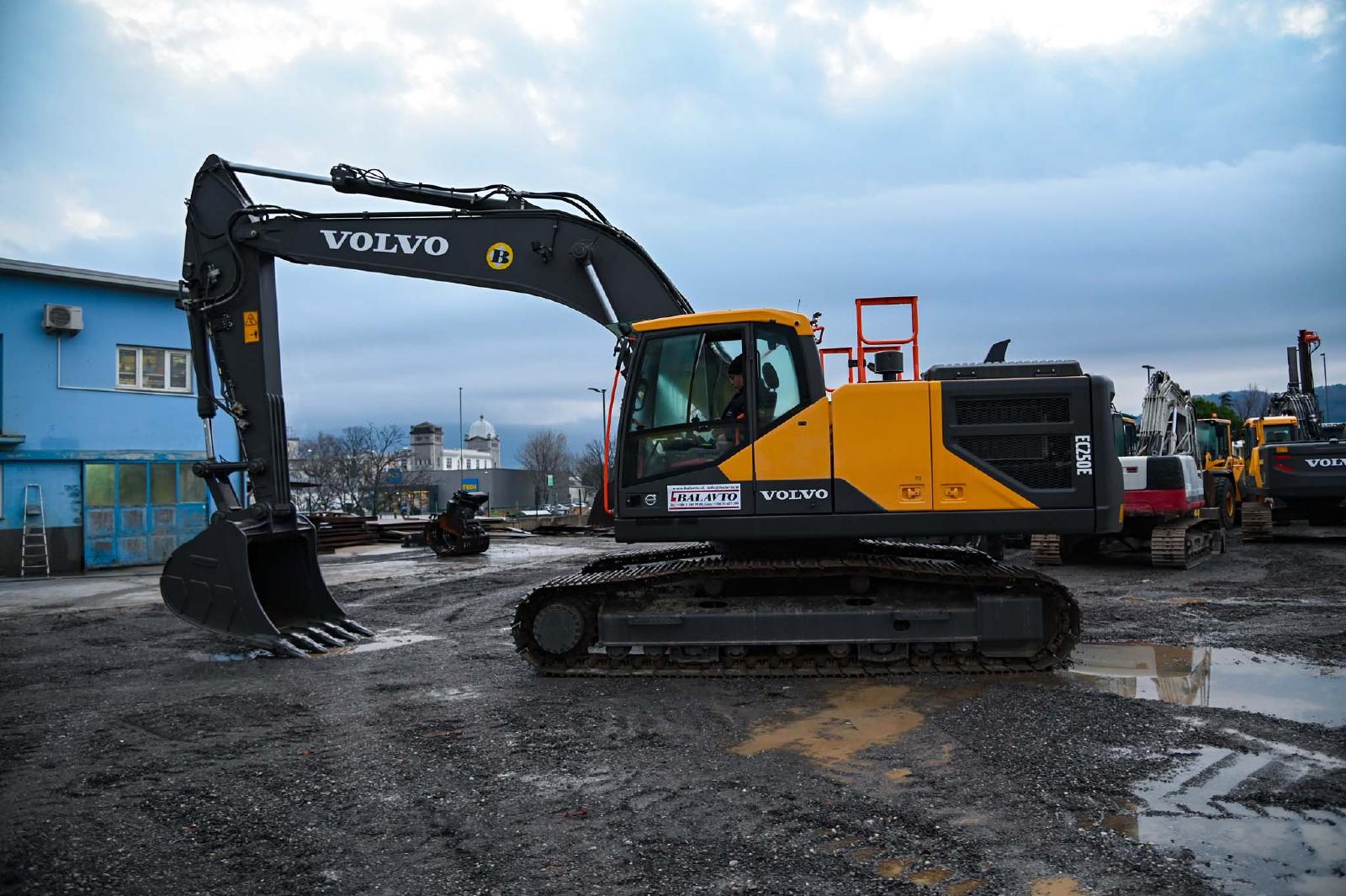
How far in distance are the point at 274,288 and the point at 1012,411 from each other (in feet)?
24.0

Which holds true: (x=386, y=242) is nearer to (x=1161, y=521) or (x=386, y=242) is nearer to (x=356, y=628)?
Answer: (x=356, y=628)

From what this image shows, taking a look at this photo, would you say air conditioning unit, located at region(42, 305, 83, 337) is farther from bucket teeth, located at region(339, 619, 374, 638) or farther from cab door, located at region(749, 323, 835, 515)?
cab door, located at region(749, 323, 835, 515)

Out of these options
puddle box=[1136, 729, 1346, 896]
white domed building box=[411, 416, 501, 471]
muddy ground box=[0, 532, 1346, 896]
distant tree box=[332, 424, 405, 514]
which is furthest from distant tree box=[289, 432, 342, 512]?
puddle box=[1136, 729, 1346, 896]

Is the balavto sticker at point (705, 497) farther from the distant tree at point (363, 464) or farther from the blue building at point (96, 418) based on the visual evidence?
the distant tree at point (363, 464)

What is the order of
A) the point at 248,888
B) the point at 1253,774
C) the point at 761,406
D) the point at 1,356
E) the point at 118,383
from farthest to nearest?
the point at 118,383, the point at 1,356, the point at 761,406, the point at 1253,774, the point at 248,888

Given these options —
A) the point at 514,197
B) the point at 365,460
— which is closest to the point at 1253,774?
the point at 514,197

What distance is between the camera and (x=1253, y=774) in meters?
5.07

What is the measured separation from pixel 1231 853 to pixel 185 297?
32.4ft

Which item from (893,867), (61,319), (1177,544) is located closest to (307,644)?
(893,867)

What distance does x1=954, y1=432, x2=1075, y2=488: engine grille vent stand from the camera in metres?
7.44

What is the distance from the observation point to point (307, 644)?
30.2 ft

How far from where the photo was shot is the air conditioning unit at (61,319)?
65.8 ft

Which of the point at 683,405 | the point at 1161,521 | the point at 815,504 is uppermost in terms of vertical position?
the point at 683,405

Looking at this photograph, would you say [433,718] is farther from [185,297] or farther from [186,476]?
[186,476]
